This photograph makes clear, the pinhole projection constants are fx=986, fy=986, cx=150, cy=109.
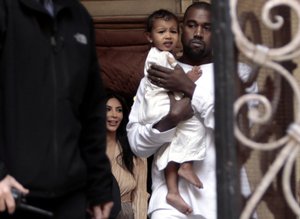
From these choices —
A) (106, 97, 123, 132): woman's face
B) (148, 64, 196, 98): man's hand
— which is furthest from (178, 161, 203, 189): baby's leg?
(106, 97, 123, 132): woman's face

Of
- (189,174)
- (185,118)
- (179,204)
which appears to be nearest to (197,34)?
(185,118)

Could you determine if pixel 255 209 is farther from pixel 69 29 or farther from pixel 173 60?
pixel 173 60

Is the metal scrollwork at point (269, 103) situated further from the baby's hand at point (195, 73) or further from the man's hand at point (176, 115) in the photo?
the baby's hand at point (195, 73)

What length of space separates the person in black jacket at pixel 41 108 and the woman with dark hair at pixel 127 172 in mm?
2754

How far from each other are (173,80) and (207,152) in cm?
43

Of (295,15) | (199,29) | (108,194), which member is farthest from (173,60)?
(295,15)

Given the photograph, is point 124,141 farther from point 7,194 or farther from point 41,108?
point 7,194

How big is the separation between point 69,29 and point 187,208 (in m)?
1.70

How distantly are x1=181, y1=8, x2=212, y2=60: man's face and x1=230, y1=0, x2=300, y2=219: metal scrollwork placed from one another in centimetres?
180

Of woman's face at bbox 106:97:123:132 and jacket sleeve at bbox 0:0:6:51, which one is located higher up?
jacket sleeve at bbox 0:0:6:51

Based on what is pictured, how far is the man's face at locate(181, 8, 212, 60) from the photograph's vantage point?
546cm

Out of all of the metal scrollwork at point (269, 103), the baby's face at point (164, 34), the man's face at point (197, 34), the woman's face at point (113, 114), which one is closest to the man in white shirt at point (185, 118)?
the man's face at point (197, 34)

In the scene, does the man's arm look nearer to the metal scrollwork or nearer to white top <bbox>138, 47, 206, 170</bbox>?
white top <bbox>138, 47, 206, 170</bbox>

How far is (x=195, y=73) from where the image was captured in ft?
17.6
